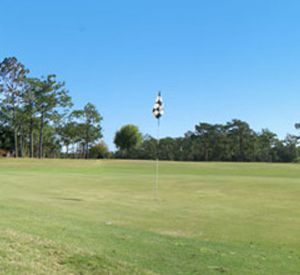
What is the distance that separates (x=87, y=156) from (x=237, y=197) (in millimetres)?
72180

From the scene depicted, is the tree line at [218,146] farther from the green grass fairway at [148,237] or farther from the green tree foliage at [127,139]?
the green grass fairway at [148,237]

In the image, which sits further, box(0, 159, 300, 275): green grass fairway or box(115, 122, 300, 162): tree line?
box(115, 122, 300, 162): tree line

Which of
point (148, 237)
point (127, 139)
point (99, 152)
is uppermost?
point (127, 139)

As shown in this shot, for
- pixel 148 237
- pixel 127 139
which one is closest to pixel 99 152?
pixel 127 139

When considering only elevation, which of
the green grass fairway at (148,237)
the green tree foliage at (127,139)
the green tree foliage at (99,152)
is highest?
the green tree foliage at (127,139)

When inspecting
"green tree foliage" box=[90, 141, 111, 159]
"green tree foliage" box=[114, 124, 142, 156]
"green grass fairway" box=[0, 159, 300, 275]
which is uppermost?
"green tree foliage" box=[114, 124, 142, 156]

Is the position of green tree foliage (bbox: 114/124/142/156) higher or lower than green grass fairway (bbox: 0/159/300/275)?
higher

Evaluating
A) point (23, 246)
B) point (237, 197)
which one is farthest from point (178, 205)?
point (23, 246)

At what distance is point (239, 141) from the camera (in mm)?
89125

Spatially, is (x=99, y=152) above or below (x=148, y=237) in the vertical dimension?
above

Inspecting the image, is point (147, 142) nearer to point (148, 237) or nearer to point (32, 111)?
point (32, 111)

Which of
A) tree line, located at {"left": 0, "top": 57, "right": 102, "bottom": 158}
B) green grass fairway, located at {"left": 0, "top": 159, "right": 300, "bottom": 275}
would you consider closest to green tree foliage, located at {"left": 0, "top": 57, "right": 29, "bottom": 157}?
tree line, located at {"left": 0, "top": 57, "right": 102, "bottom": 158}

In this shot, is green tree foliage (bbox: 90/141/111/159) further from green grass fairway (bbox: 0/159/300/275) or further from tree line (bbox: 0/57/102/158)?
green grass fairway (bbox: 0/159/300/275)

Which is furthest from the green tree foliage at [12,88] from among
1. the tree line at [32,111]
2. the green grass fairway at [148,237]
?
the green grass fairway at [148,237]
